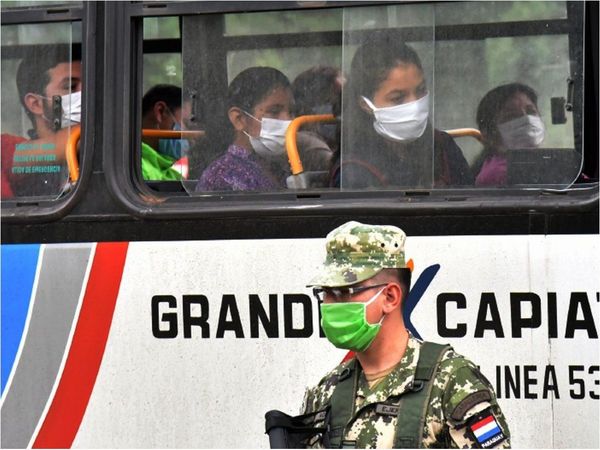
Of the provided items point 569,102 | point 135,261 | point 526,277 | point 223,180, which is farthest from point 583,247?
point 135,261

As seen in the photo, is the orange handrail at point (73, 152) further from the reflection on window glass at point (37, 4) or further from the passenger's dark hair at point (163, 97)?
the reflection on window glass at point (37, 4)

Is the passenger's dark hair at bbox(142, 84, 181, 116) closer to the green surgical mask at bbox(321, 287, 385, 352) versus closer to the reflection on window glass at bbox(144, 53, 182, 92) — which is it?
the reflection on window glass at bbox(144, 53, 182, 92)

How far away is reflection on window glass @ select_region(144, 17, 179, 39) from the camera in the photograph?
4176mm

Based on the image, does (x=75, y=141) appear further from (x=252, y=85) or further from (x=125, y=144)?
(x=252, y=85)

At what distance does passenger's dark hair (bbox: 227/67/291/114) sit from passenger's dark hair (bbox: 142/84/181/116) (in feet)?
0.76

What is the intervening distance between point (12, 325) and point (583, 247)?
205cm

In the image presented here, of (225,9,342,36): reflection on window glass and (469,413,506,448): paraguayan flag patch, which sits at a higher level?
(225,9,342,36): reflection on window glass

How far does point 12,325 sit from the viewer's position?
4.18m

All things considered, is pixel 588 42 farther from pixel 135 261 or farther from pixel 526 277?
pixel 135 261

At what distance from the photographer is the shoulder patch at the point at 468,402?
8.99 feet

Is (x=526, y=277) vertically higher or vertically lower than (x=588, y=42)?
lower

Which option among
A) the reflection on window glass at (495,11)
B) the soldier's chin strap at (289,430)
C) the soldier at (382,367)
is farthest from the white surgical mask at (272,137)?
the soldier's chin strap at (289,430)

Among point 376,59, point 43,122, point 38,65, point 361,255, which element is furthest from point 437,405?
point 38,65

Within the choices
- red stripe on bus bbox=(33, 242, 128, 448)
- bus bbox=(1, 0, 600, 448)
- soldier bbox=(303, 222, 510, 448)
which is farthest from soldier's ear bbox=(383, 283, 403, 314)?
red stripe on bus bbox=(33, 242, 128, 448)
